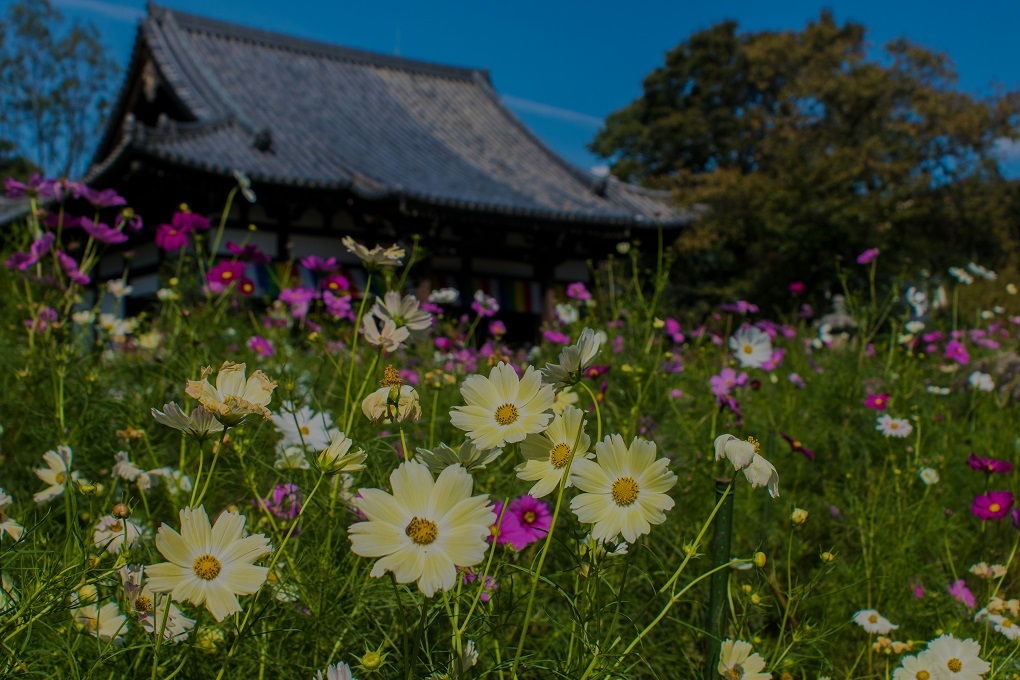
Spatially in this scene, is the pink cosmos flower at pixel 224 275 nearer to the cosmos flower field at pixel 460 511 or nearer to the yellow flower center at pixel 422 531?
the cosmos flower field at pixel 460 511

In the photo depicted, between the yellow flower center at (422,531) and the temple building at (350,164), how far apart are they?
559cm

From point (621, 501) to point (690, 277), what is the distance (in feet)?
47.0

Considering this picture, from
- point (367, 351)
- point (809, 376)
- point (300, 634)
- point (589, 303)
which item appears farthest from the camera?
point (809, 376)

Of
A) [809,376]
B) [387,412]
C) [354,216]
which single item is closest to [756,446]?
[387,412]

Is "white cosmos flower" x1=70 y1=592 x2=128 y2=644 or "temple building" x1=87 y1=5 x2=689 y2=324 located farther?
"temple building" x1=87 y1=5 x2=689 y2=324

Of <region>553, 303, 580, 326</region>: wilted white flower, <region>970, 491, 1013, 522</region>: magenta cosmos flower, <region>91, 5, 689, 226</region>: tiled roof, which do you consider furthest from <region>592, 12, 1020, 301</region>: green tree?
<region>970, 491, 1013, 522</region>: magenta cosmos flower

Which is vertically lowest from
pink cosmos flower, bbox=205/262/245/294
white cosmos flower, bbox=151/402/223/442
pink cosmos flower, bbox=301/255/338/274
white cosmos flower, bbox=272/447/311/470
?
white cosmos flower, bbox=272/447/311/470

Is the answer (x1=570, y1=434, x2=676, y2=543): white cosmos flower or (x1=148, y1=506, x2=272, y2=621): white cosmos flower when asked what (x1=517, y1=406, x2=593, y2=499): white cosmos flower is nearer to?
(x1=570, y1=434, x2=676, y2=543): white cosmos flower

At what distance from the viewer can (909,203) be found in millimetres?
12797

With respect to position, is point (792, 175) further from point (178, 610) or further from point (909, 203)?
point (178, 610)

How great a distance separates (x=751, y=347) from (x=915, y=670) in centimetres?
118

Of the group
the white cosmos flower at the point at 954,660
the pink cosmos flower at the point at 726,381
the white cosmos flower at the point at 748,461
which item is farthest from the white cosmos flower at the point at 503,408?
the pink cosmos flower at the point at 726,381

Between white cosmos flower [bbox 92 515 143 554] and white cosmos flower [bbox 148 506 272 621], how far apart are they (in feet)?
1.02

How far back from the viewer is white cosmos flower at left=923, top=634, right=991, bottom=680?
92 centimetres
